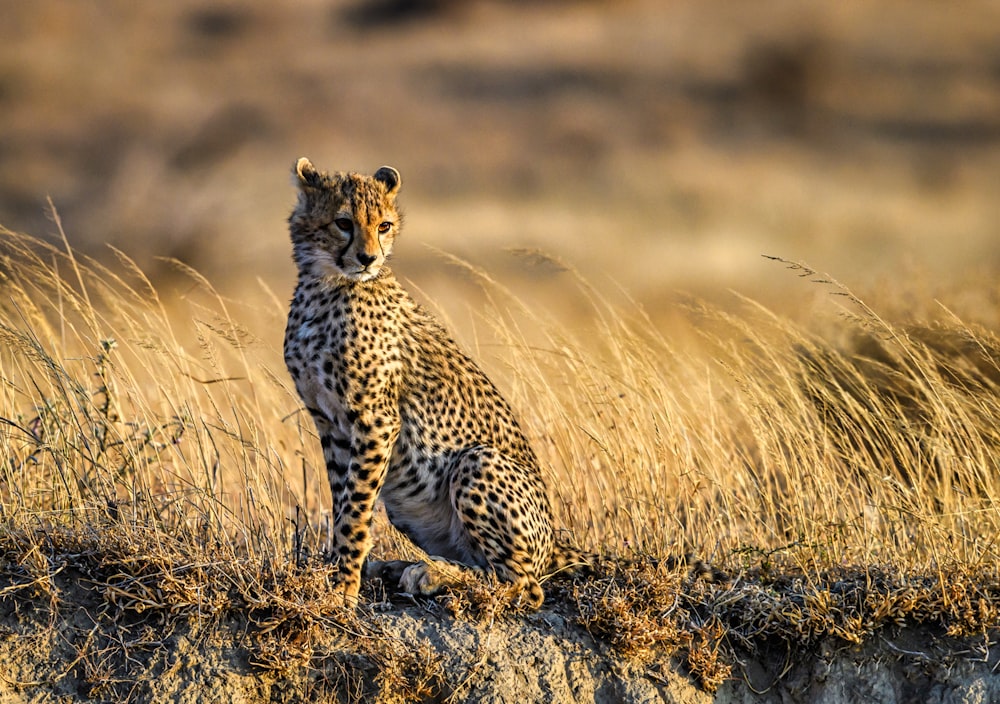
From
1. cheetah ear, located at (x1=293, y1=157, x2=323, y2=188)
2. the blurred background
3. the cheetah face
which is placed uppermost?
cheetah ear, located at (x1=293, y1=157, x2=323, y2=188)

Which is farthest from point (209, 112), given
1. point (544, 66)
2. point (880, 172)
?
point (880, 172)

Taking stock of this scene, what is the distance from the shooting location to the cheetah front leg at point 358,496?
13.6 ft

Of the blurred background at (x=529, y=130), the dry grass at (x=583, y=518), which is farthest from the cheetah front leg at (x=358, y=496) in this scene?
the blurred background at (x=529, y=130)

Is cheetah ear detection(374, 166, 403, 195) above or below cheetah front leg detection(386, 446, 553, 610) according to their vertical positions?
above

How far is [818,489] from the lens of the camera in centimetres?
504

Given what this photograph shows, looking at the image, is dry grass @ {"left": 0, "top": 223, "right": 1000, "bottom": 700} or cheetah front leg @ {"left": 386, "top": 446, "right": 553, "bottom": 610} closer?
dry grass @ {"left": 0, "top": 223, "right": 1000, "bottom": 700}

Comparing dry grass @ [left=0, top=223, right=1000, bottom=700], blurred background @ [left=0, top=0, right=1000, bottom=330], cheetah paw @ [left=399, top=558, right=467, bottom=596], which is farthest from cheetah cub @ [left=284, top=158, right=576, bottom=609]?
blurred background @ [left=0, top=0, right=1000, bottom=330]

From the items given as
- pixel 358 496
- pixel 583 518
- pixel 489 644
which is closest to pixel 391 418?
pixel 358 496

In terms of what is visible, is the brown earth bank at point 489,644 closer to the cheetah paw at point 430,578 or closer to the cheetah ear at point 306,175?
the cheetah paw at point 430,578

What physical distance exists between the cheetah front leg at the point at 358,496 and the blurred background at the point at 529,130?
33.8 feet

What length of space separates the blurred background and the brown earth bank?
34.4ft

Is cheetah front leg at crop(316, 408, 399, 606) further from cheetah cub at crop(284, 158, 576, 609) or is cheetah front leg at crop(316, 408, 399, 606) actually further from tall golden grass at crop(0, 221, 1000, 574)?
tall golden grass at crop(0, 221, 1000, 574)

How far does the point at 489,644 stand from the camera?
4027 millimetres

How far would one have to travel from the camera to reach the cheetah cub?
13.9 ft
